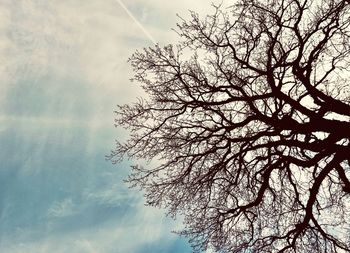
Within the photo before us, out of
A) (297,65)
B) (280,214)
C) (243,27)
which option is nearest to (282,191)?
(280,214)

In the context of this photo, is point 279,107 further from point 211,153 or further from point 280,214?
point 280,214

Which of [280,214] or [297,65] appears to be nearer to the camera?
[297,65]

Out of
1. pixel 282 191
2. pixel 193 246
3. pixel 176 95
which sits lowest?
pixel 193 246

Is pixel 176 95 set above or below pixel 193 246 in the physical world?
above

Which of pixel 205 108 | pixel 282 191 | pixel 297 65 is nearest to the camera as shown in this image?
pixel 297 65

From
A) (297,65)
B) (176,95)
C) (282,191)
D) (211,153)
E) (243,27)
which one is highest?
(243,27)

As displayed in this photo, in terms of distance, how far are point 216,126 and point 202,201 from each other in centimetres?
234

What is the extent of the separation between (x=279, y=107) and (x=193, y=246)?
15.2 feet

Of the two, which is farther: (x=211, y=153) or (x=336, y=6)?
(x=211, y=153)

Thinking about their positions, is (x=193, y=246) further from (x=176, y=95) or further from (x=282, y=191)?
(x=176, y=95)

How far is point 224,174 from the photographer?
38.9 ft

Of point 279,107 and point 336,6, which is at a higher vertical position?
point 336,6

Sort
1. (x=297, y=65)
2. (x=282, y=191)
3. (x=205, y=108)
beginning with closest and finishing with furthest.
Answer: (x=297, y=65) < (x=205, y=108) < (x=282, y=191)

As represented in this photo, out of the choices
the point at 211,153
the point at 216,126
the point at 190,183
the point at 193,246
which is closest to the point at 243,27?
the point at 216,126
